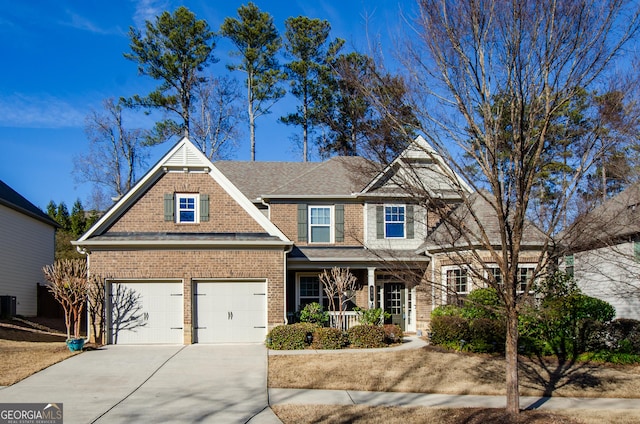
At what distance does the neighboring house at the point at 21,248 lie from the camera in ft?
77.2

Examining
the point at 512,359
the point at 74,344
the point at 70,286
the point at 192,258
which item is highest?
the point at 192,258

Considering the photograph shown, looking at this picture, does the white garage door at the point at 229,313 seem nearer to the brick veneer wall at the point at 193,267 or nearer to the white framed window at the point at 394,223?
the brick veneer wall at the point at 193,267

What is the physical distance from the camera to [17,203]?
24969 mm

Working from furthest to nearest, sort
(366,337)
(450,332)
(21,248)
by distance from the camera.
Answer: (21,248) → (366,337) → (450,332)

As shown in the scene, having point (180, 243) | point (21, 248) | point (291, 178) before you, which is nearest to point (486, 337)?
point (180, 243)

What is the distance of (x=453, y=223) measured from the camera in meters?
9.61

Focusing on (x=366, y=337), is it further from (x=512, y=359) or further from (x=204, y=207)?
(x=512, y=359)

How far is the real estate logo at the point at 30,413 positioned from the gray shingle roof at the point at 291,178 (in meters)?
12.2

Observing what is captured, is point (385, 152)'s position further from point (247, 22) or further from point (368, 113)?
point (247, 22)

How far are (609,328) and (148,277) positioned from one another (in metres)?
13.7

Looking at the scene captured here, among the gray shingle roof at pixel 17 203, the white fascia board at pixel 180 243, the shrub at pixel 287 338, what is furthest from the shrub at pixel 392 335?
the gray shingle roof at pixel 17 203

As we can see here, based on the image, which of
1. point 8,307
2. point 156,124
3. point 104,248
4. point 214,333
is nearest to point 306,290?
point 214,333

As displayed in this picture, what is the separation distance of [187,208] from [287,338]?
5.55 metres

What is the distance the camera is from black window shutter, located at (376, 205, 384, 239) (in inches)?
858
